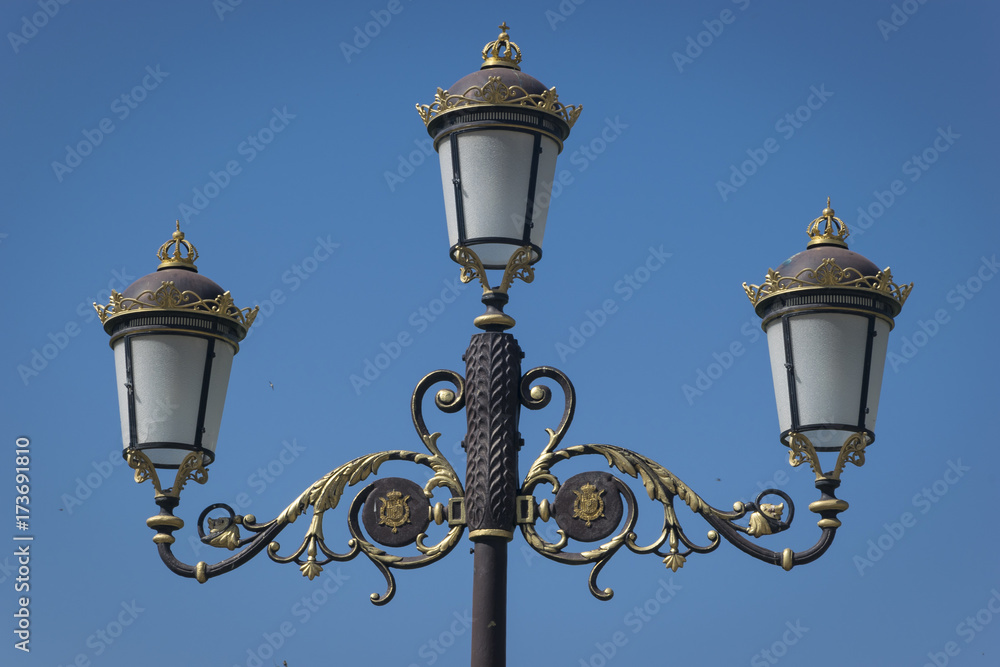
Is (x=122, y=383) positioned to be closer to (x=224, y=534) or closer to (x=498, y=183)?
(x=224, y=534)

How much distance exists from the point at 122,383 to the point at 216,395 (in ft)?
1.45

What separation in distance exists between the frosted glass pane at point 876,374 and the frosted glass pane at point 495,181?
1617mm

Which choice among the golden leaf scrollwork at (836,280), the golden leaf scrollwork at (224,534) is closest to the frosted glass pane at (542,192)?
the golden leaf scrollwork at (836,280)

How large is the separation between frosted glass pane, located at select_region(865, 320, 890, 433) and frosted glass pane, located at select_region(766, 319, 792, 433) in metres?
0.35

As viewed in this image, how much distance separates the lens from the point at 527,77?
7238 mm

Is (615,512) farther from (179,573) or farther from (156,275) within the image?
(156,275)

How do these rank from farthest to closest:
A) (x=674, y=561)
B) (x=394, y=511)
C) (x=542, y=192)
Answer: (x=542, y=192), (x=394, y=511), (x=674, y=561)

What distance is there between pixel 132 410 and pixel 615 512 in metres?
2.28

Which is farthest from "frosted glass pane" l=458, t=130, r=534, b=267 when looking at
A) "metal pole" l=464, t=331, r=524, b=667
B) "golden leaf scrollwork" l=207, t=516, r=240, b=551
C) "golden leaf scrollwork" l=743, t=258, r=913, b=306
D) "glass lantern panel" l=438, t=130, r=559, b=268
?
"golden leaf scrollwork" l=207, t=516, r=240, b=551

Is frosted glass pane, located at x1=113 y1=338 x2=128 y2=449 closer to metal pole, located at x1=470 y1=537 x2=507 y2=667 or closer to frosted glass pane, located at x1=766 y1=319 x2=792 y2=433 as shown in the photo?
metal pole, located at x1=470 y1=537 x2=507 y2=667

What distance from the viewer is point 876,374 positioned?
6906 mm

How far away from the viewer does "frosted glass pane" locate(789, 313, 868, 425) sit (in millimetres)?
6852

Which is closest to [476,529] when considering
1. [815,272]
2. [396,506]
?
[396,506]

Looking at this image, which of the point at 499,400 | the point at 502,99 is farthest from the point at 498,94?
the point at 499,400
